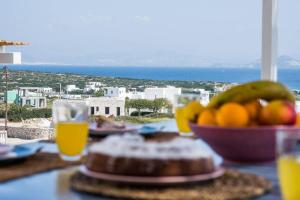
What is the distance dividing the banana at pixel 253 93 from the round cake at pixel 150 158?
35 centimetres

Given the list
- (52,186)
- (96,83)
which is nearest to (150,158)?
(52,186)

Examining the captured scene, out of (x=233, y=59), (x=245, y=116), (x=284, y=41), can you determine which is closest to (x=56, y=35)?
(x=233, y=59)

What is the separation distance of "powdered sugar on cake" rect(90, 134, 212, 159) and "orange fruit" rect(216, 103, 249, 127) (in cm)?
24

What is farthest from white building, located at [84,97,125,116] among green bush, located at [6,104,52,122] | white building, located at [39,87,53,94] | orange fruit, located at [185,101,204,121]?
orange fruit, located at [185,101,204,121]

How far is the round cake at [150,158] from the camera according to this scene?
773 mm

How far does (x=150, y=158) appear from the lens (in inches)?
30.5

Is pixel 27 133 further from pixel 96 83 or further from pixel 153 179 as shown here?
pixel 153 179

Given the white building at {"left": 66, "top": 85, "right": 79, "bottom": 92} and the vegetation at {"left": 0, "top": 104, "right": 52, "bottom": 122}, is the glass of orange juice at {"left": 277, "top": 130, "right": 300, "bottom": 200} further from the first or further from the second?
the white building at {"left": 66, "top": 85, "right": 79, "bottom": 92}

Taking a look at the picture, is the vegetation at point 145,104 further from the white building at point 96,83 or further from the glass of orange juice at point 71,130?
the glass of orange juice at point 71,130

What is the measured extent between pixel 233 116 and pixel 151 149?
301mm

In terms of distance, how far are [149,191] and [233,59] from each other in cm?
3580

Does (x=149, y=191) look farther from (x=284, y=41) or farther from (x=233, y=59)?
(x=233, y=59)

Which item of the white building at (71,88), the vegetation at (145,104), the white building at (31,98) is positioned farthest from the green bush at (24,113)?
the vegetation at (145,104)

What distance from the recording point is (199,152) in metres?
0.80
